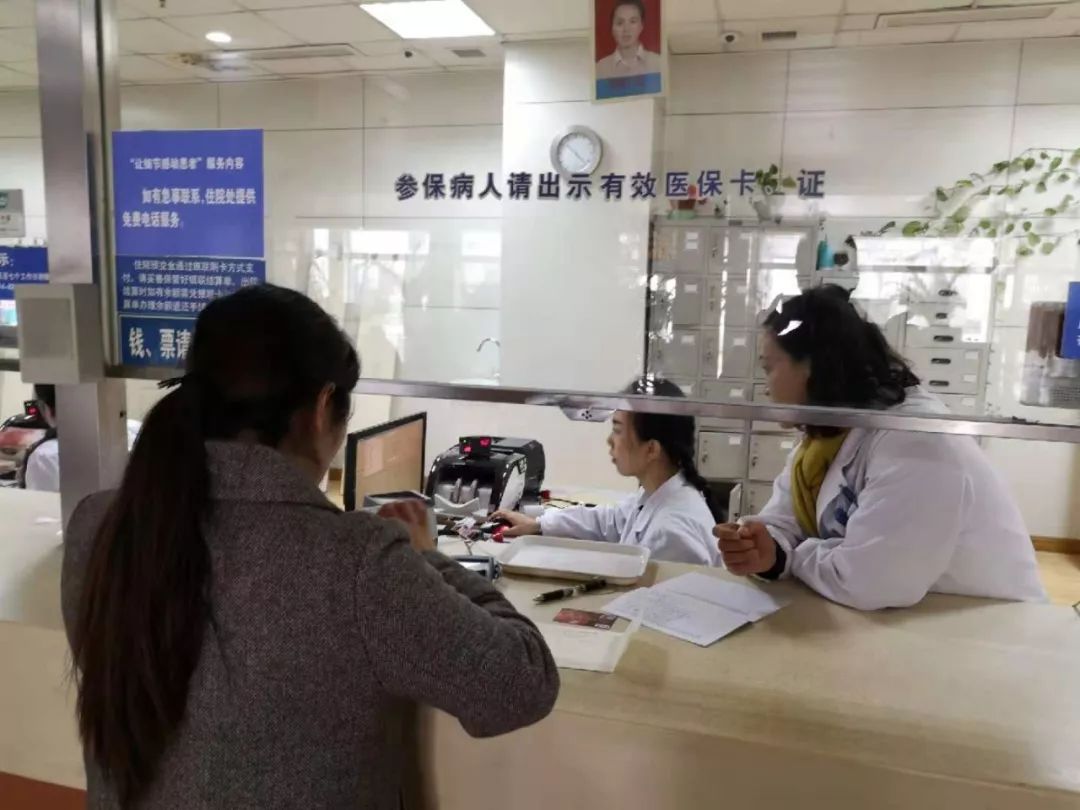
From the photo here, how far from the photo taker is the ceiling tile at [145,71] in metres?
1.56

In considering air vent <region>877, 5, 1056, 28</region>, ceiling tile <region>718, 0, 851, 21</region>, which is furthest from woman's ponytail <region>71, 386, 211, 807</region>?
air vent <region>877, 5, 1056, 28</region>

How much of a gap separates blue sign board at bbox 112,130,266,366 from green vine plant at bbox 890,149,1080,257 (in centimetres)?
195

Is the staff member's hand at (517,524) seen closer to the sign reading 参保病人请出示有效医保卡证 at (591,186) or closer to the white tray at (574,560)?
the white tray at (574,560)

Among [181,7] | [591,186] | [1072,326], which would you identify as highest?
[181,7]

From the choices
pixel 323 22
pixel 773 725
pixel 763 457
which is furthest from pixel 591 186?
pixel 323 22

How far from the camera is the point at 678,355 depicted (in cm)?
203

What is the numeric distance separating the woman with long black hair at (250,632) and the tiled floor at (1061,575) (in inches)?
162

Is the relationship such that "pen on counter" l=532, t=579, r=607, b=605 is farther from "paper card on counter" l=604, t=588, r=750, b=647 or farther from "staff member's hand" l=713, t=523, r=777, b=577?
"staff member's hand" l=713, t=523, r=777, b=577

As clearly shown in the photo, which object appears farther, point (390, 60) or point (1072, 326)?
point (390, 60)

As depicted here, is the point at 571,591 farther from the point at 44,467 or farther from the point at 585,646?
the point at 44,467

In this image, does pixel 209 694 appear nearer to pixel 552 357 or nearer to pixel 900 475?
pixel 900 475

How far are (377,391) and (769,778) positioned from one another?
35.7 inches

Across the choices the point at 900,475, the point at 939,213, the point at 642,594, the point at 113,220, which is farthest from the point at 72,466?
the point at 939,213

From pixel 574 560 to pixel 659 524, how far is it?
41 cm
